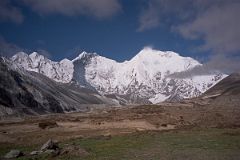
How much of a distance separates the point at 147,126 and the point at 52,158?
130ft

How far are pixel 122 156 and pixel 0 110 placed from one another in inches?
5509

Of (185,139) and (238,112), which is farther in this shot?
(238,112)

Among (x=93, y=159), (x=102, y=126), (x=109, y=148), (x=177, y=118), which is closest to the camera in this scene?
(x=93, y=159)

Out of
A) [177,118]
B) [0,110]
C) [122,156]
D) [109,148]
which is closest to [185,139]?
[109,148]

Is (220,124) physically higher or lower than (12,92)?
lower

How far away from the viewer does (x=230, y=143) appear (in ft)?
128

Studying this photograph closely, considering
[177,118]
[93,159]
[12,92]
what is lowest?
[93,159]

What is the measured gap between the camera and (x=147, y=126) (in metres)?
69.1

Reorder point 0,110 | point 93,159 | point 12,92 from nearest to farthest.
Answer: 1. point 93,159
2. point 0,110
3. point 12,92

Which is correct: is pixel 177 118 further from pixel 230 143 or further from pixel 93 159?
pixel 93 159

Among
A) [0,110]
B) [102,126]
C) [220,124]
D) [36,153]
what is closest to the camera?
[36,153]

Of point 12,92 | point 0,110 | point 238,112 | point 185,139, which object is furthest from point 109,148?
point 12,92

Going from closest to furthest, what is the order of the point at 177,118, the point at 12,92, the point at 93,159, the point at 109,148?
the point at 93,159 < the point at 109,148 < the point at 177,118 < the point at 12,92

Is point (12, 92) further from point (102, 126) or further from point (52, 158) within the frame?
point (52, 158)
